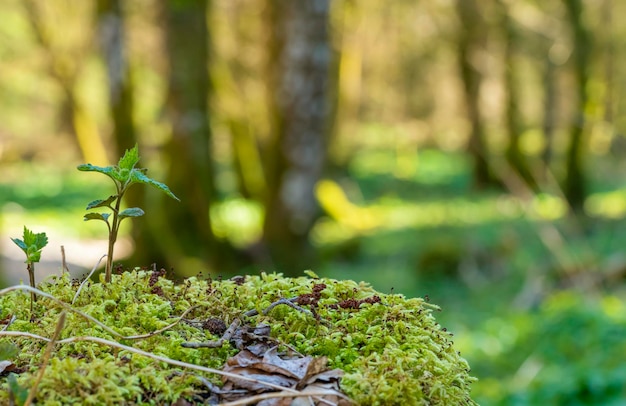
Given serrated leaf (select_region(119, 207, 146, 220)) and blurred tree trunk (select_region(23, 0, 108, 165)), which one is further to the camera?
blurred tree trunk (select_region(23, 0, 108, 165))

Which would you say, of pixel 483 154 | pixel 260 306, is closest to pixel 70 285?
pixel 260 306

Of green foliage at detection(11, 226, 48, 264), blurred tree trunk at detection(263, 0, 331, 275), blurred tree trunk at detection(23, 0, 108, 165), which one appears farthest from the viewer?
blurred tree trunk at detection(23, 0, 108, 165)

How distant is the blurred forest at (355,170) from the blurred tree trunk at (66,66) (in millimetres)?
88

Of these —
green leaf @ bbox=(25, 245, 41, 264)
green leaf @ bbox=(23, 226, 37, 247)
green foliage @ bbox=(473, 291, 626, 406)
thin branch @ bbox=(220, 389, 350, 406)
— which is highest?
green foliage @ bbox=(473, 291, 626, 406)

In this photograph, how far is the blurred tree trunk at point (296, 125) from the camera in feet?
28.5

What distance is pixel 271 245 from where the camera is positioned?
9.50 metres

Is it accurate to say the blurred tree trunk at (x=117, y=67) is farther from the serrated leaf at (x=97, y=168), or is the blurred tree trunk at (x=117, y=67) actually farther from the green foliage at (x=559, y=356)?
the serrated leaf at (x=97, y=168)

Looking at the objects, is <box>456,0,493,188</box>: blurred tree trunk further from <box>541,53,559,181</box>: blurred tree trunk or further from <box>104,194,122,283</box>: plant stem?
<box>104,194,122,283</box>: plant stem

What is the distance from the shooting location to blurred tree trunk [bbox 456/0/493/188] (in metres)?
21.3

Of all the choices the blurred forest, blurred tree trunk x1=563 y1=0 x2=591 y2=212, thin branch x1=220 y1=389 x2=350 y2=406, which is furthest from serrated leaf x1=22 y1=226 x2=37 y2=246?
blurred tree trunk x1=563 y1=0 x2=591 y2=212

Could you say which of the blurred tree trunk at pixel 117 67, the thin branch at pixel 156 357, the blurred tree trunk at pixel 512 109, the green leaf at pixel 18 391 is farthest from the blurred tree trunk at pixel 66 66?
the green leaf at pixel 18 391

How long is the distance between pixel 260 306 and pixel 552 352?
706cm

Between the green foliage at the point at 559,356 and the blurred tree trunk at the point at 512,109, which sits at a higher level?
the blurred tree trunk at the point at 512,109

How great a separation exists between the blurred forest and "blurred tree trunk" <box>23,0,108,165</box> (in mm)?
88
